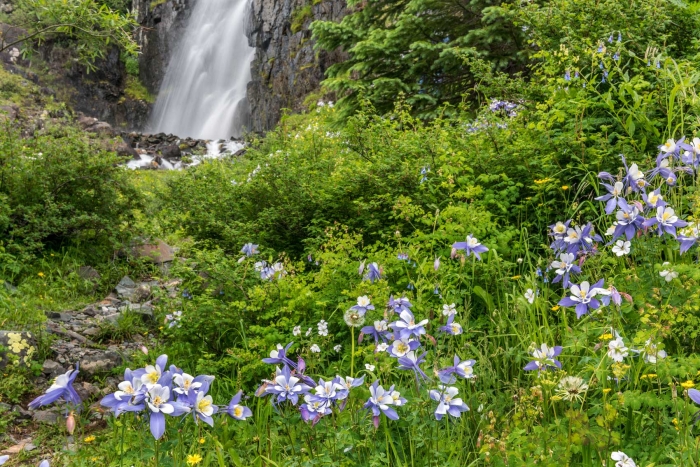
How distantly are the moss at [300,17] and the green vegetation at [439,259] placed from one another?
14185mm

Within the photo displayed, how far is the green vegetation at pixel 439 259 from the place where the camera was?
5.43 ft

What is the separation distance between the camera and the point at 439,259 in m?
2.61

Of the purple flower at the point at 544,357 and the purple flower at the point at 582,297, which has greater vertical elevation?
the purple flower at the point at 582,297

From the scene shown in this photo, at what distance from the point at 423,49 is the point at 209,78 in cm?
2257

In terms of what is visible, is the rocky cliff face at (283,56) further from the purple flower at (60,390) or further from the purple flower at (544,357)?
the purple flower at (60,390)

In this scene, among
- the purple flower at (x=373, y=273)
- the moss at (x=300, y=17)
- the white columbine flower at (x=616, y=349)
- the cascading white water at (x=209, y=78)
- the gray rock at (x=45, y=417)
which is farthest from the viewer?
the cascading white water at (x=209, y=78)

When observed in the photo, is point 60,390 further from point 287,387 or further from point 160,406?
point 287,387

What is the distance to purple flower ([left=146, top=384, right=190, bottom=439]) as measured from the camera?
1.23 m

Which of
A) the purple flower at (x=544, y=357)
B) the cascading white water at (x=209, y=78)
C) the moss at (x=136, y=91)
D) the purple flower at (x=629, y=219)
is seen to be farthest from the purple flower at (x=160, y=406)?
the moss at (x=136, y=91)

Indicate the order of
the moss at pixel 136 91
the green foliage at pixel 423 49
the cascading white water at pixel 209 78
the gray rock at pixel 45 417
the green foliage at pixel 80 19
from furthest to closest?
the moss at pixel 136 91, the cascading white water at pixel 209 78, the green foliage at pixel 423 49, the green foliage at pixel 80 19, the gray rock at pixel 45 417

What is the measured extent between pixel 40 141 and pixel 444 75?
436 centimetres

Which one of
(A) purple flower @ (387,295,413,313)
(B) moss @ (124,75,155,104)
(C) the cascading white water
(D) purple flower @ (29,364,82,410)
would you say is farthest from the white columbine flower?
(B) moss @ (124,75,155,104)

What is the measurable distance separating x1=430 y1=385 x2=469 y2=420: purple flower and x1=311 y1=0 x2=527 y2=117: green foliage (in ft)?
15.1

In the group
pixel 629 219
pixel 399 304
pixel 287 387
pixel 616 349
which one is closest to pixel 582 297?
pixel 616 349
